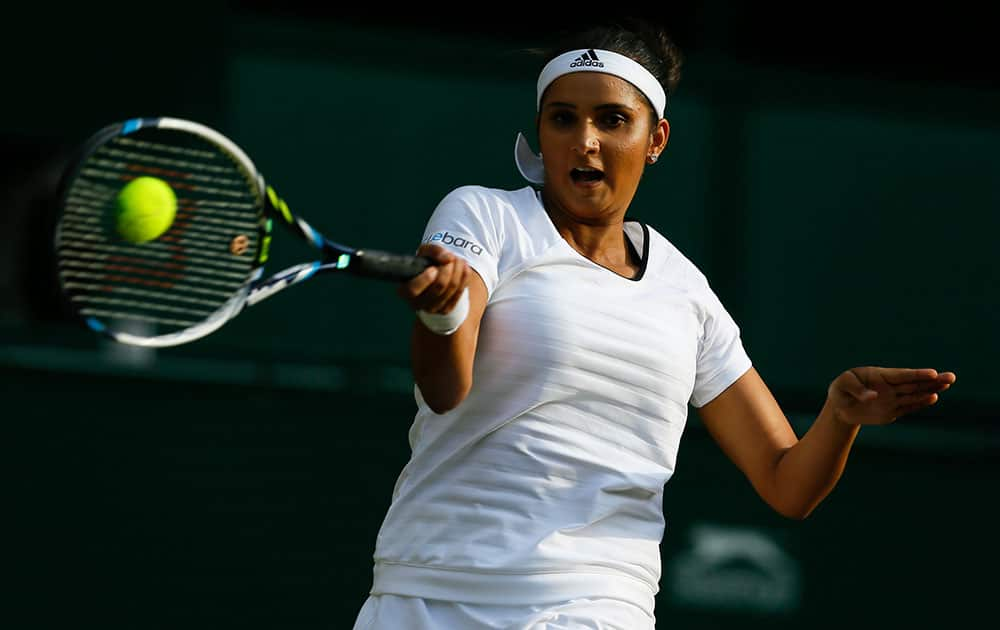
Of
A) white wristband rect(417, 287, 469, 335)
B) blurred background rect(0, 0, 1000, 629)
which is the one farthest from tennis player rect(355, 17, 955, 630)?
blurred background rect(0, 0, 1000, 629)

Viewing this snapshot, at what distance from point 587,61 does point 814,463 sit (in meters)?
0.79

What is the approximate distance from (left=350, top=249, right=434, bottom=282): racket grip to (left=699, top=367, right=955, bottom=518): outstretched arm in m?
0.83

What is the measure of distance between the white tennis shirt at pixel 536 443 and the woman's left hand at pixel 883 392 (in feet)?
1.02

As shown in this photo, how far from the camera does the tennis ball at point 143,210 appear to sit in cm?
251

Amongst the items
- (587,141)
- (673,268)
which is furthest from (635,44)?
(673,268)

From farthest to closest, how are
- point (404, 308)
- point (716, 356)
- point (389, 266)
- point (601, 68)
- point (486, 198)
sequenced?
point (404, 308), point (716, 356), point (601, 68), point (486, 198), point (389, 266)

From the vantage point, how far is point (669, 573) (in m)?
5.21

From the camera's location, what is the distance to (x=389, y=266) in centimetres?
229

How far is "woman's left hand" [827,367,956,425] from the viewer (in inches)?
105

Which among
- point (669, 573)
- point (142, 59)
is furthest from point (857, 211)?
point (142, 59)

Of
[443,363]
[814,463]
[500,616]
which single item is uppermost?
[443,363]

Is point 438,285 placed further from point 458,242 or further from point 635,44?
point 635,44

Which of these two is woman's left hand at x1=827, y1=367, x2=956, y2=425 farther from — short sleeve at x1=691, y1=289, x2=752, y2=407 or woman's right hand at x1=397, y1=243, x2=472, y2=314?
woman's right hand at x1=397, y1=243, x2=472, y2=314

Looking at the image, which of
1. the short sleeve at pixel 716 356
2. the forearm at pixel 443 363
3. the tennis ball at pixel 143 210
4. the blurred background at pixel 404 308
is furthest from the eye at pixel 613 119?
the blurred background at pixel 404 308
